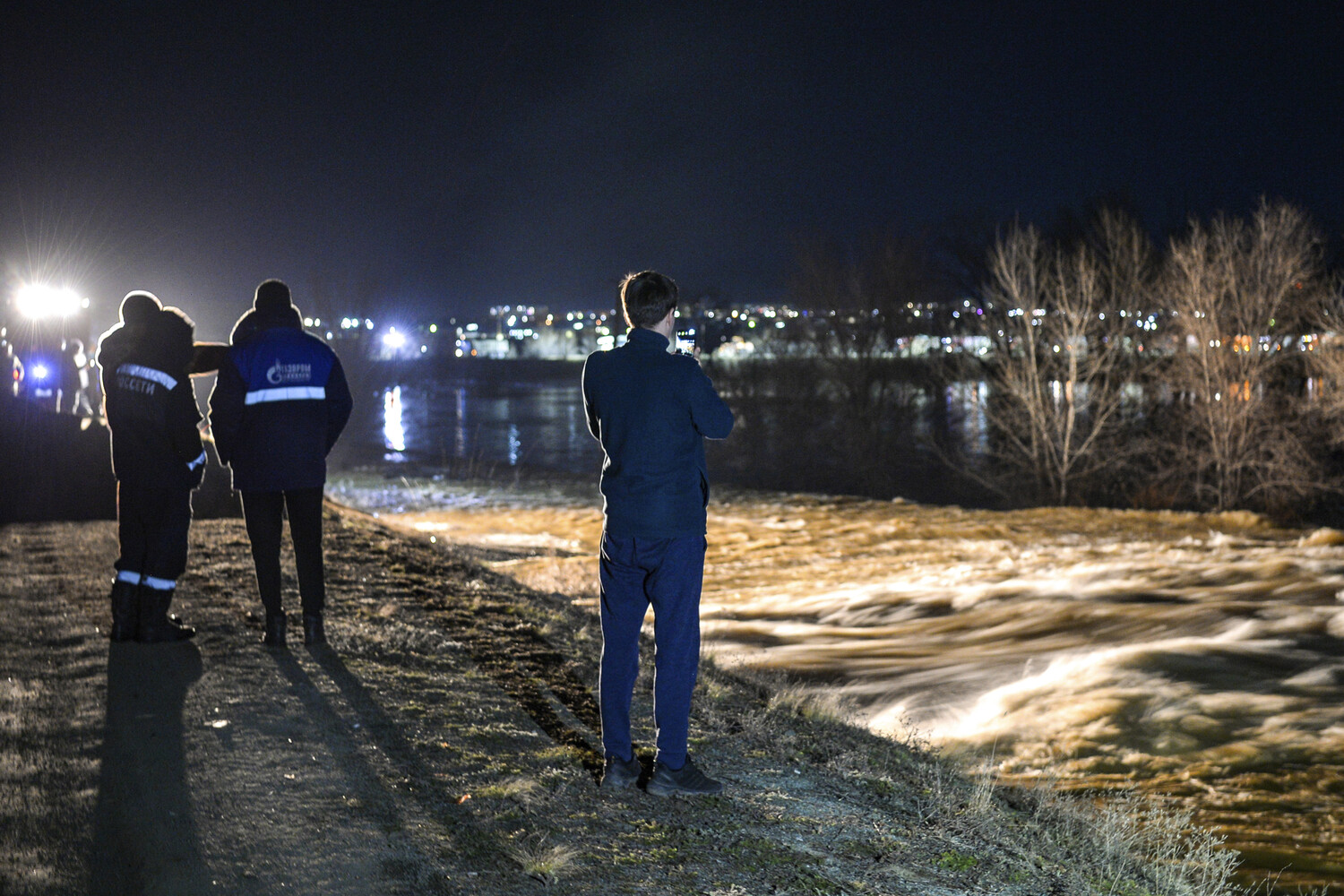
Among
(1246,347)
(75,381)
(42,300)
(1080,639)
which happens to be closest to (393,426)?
(42,300)

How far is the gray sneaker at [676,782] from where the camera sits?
4.34 meters

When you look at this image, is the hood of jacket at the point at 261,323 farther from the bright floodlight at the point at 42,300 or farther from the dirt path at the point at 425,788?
the bright floodlight at the point at 42,300

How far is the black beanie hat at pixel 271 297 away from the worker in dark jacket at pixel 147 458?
74 cm

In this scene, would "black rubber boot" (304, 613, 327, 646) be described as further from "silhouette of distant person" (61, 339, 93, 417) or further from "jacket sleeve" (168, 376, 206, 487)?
"silhouette of distant person" (61, 339, 93, 417)

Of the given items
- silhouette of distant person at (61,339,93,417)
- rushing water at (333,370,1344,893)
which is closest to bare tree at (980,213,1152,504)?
rushing water at (333,370,1344,893)

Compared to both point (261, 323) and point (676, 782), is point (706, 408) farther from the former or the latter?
point (261, 323)

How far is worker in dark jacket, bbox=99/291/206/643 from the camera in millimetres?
6523

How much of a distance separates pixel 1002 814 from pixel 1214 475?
3324 cm

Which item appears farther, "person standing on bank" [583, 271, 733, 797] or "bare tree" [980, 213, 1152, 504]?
"bare tree" [980, 213, 1152, 504]

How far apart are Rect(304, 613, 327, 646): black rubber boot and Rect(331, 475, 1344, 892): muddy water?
4.17m

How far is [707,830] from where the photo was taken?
162 inches

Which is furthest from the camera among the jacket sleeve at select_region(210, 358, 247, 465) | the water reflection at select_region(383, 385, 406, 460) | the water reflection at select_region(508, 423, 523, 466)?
the water reflection at select_region(383, 385, 406, 460)

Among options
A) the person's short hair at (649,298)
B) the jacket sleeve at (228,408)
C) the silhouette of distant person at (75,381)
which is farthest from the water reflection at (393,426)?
the person's short hair at (649,298)

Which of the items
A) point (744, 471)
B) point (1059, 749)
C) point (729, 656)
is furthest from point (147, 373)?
point (744, 471)
